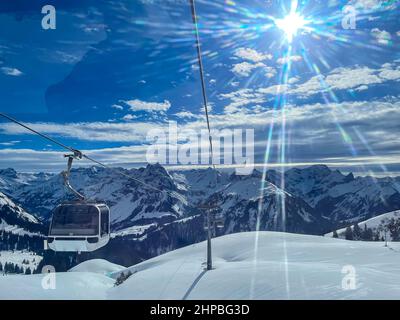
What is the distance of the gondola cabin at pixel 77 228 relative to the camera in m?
14.3

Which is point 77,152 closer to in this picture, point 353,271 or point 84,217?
point 84,217

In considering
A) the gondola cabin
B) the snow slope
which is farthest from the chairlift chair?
the snow slope

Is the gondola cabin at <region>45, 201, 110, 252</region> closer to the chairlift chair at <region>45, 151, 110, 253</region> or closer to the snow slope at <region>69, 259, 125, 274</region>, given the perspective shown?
the chairlift chair at <region>45, 151, 110, 253</region>

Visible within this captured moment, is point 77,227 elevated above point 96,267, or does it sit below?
above

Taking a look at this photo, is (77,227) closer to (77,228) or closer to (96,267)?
(77,228)

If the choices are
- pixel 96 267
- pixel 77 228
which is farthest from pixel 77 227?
pixel 96 267

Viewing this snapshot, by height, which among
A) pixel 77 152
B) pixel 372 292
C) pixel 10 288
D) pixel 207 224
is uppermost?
pixel 77 152

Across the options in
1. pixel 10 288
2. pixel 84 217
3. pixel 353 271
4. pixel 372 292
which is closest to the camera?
pixel 84 217

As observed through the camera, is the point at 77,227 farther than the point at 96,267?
No

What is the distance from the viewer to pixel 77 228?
1445 centimetres

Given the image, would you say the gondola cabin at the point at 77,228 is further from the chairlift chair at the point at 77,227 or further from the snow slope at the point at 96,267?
the snow slope at the point at 96,267
